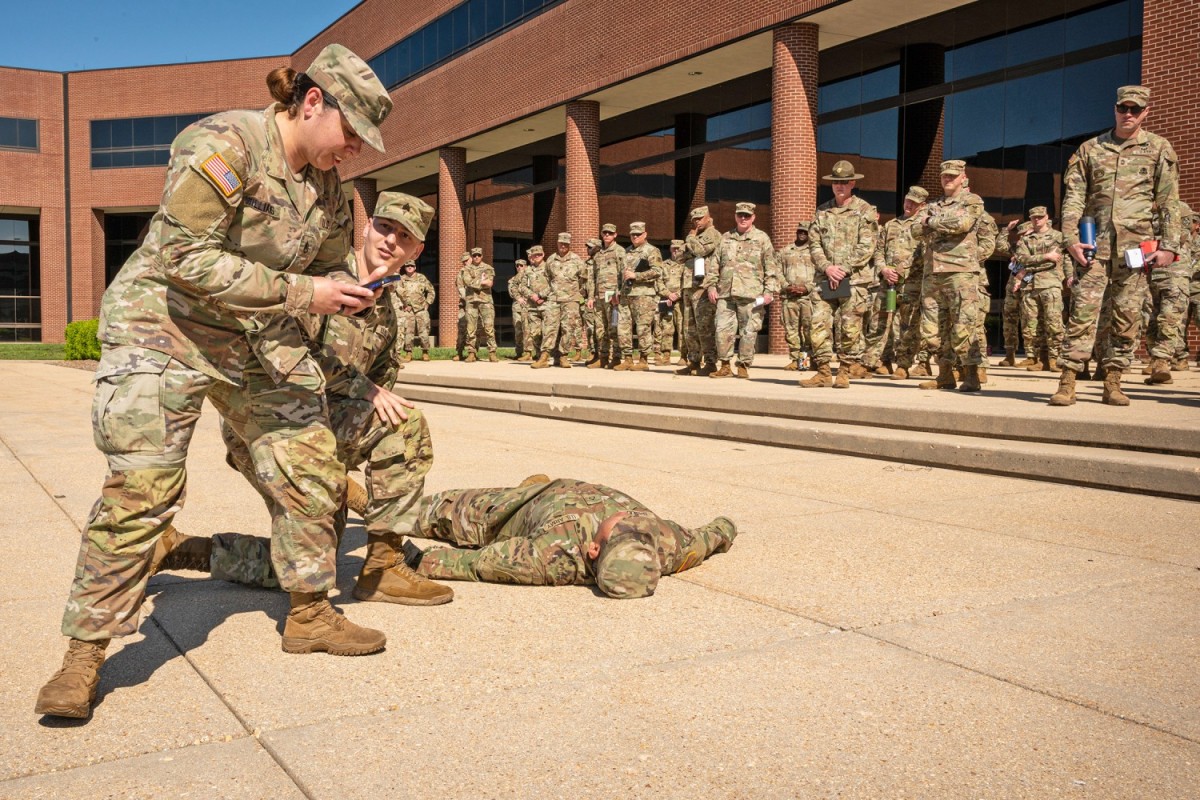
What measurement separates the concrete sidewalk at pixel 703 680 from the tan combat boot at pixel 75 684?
Answer: 68mm

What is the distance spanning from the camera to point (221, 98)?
163 ft

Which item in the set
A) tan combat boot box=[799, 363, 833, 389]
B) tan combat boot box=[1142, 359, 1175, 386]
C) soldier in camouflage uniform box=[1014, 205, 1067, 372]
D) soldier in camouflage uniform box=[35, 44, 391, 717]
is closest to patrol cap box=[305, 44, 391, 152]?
soldier in camouflage uniform box=[35, 44, 391, 717]

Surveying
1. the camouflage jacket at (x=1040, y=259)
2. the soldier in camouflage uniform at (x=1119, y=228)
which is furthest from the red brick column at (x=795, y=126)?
the soldier in camouflage uniform at (x=1119, y=228)

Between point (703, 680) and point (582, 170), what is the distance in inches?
956

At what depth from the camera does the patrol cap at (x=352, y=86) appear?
3.14 metres

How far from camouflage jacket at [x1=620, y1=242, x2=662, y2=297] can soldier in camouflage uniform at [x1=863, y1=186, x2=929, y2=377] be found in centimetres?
435

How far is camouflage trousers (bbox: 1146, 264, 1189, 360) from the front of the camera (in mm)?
10057

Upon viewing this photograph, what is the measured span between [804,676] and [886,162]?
20.6 metres

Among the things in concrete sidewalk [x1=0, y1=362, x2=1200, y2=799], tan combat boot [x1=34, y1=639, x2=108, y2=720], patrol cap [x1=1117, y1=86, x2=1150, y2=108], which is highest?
patrol cap [x1=1117, y1=86, x2=1150, y2=108]

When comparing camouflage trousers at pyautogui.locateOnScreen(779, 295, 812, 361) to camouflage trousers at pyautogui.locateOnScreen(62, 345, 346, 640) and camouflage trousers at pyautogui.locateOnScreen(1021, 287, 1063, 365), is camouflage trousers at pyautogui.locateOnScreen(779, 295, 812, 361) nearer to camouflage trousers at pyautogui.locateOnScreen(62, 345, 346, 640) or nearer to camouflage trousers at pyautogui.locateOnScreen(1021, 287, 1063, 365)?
camouflage trousers at pyautogui.locateOnScreen(1021, 287, 1063, 365)

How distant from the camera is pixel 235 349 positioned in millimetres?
3277

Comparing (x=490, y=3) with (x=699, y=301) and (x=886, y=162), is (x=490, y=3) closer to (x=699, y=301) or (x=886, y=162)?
(x=886, y=162)

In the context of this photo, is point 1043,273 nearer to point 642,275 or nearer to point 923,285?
point 923,285

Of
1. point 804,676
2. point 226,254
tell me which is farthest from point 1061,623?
point 226,254
